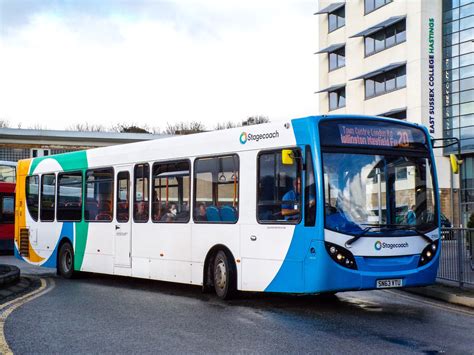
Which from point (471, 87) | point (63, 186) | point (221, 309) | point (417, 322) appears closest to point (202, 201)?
point (221, 309)

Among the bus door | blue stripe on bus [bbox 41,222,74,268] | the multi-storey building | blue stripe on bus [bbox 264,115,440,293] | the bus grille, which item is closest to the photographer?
blue stripe on bus [bbox 264,115,440,293]

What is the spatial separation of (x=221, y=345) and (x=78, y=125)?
74166 mm

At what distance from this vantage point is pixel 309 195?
34.7ft

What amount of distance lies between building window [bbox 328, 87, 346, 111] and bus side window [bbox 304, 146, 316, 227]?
44.6 meters

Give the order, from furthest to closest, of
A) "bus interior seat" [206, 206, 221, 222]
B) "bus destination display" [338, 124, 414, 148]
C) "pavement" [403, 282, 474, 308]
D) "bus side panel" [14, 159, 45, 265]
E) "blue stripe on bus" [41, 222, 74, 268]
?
1. "bus side panel" [14, 159, 45, 265]
2. "blue stripe on bus" [41, 222, 74, 268]
3. "bus interior seat" [206, 206, 221, 222]
4. "pavement" [403, 282, 474, 308]
5. "bus destination display" [338, 124, 414, 148]

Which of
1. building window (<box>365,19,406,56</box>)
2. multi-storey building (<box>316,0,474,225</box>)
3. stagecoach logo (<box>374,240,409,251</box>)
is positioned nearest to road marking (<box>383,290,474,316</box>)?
stagecoach logo (<box>374,240,409,251</box>)

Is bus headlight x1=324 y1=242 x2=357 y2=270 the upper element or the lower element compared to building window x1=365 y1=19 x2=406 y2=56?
lower

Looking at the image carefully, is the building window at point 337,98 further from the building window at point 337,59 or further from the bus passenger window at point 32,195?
the bus passenger window at point 32,195

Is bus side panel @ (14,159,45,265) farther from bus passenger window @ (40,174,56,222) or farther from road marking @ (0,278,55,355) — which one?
road marking @ (0,278,55,355)

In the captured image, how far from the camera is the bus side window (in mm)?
10531

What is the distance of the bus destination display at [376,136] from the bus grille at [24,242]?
10488mm

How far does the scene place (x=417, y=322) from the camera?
32.1 feet

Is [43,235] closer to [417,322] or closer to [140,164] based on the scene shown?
[140,164]

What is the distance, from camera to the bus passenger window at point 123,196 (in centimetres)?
1506
